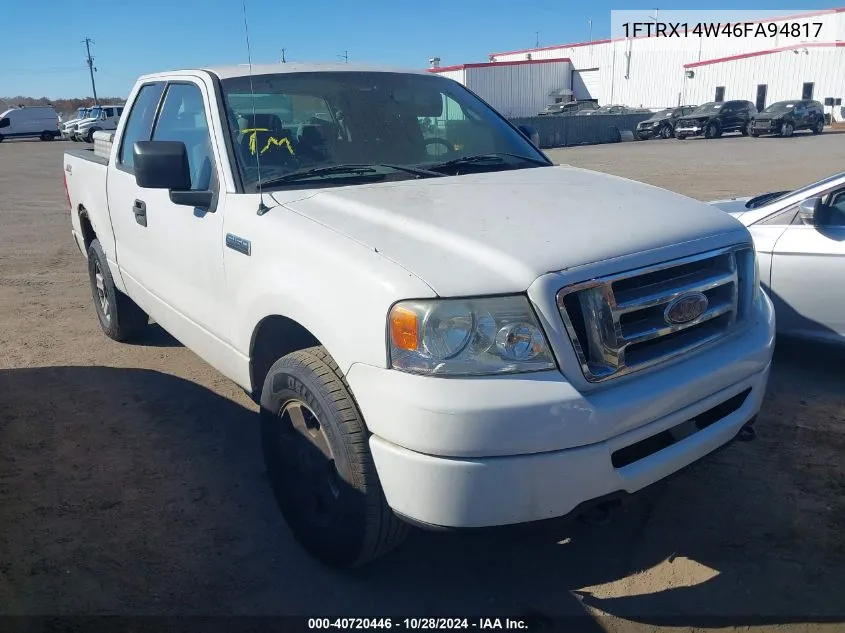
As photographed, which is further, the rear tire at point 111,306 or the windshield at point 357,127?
the rear tire at point 111,306

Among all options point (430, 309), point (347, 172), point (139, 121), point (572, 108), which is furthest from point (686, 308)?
point (572, 108)

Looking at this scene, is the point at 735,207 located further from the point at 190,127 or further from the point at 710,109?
the point at 710,109

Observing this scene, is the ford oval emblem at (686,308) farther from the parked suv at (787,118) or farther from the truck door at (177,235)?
the parked suv at (787,118)

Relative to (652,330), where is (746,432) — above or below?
below

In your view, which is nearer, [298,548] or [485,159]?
[298,548]

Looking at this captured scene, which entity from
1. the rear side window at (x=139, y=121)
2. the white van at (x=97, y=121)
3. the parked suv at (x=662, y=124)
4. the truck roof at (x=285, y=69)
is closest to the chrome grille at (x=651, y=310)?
the truck roof at (x=285, y=69)

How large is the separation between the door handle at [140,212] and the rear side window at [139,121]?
450 millimetres

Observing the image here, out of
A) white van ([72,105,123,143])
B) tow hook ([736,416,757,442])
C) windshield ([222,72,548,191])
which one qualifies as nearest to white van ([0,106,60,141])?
white van ([72,105,123,143])

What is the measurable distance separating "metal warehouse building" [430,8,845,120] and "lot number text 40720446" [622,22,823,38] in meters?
0.24

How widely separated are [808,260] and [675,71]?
53.2 m

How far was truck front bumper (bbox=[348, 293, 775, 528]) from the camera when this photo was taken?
83.0 inches

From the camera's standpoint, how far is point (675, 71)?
171 feet

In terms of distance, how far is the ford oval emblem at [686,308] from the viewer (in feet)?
8.11

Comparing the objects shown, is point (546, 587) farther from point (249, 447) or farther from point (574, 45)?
point (574, 45)
